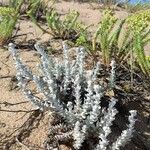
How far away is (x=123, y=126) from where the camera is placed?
9.14 feet

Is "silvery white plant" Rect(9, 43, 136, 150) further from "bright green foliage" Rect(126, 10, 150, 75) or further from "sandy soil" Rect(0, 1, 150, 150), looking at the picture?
"bright green foliage" Rect(126, 10, 150, 75)

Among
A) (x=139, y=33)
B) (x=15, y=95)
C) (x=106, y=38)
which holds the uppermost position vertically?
(x=139, y=33)

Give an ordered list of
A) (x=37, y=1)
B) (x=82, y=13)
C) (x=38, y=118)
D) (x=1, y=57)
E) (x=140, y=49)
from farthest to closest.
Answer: (x=82, y=13) < (x=37, y=1) < (x=1, y=57) < (x=140, y=49) < (x=38, y=118)

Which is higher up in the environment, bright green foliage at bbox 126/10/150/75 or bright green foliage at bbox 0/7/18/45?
bright green foliage at bbox 126/10/150/75

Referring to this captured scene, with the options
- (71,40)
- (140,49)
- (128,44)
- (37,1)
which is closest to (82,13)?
(37,1)

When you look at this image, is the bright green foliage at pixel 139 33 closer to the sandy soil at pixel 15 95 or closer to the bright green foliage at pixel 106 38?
the bright green foliage at pixel 106 38

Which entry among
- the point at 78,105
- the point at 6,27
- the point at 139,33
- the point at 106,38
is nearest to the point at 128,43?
the point at 106,38

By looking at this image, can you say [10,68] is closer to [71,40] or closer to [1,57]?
[1,57]

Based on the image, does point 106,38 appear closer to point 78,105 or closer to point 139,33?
point 139,33

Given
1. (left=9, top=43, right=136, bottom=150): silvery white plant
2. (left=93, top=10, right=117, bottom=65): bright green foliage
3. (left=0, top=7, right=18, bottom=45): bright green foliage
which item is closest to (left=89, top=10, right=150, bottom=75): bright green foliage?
(left=93, top=10, right=117, bottom=65): bright green foliage

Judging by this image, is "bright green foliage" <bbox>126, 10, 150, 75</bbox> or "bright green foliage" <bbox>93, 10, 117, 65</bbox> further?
"bright green foliage" <bbox>93, 10, 117, 65</bbox>

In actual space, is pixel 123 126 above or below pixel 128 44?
below

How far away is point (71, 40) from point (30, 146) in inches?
62.1

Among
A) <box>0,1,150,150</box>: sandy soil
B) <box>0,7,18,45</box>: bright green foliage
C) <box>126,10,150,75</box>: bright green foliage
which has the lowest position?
<box>0,1,150,150</box>: sandy soil
